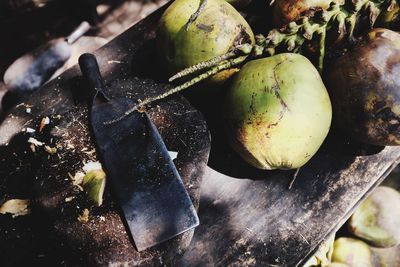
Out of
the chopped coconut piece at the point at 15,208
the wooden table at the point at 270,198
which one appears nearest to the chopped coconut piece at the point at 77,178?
the chopped coconut piece at the point at 15,208

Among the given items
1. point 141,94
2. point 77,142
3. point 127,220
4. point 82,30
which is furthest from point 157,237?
point 82,30

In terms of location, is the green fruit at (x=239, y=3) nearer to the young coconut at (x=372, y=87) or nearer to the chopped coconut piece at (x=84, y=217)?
the young coconut at (x=372, y=87)

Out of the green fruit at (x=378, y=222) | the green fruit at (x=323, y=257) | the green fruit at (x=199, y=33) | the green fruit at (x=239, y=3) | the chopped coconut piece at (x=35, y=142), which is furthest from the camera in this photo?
the green fruit at (x=378, y=222)

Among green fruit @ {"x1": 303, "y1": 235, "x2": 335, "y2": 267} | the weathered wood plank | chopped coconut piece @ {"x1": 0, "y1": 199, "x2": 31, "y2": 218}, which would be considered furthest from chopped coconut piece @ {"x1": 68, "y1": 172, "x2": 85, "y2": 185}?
green fruit @ {"x1": 303, "y1": 235, "x2": 335, "y2": 267}

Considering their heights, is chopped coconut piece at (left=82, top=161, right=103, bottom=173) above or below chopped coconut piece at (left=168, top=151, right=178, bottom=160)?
above

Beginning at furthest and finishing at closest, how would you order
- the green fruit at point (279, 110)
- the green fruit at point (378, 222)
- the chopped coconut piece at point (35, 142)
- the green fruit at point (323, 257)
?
the green fruit at point (378, 222) → the green fruit at point (323, 257) → the chopped coconut piece at point (35, 142) → the green fruit at point (279, 110)

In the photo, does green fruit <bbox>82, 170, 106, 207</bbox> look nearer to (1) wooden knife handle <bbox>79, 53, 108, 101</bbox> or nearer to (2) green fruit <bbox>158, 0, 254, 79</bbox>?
(1) wooden knife handle <bbox>79, 53, 108, 101</bbox>

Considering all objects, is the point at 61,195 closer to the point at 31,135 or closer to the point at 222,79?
→ the point at 31,135
